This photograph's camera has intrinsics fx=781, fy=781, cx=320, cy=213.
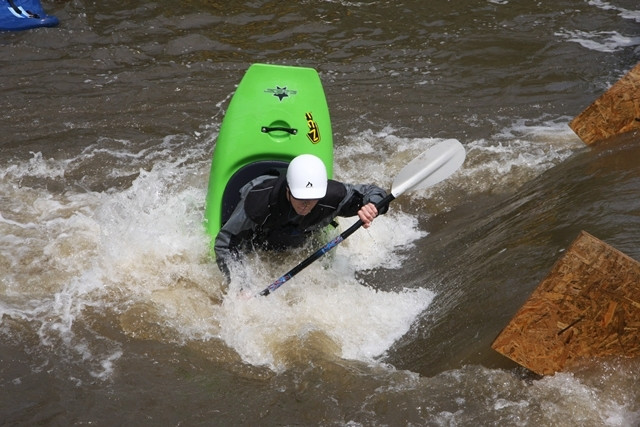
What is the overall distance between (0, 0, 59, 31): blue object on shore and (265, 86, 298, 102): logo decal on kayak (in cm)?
389

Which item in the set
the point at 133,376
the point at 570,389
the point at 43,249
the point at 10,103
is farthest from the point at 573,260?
the point at 10,103

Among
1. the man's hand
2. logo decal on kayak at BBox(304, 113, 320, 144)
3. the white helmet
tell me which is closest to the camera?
the white helmet

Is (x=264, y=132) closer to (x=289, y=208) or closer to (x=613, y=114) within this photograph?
(x=289, y=208)

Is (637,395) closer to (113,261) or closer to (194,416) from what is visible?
(194,416)

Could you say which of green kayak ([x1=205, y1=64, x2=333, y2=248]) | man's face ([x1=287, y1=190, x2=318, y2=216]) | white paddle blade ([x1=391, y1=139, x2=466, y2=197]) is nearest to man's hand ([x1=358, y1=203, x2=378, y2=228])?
man's face ([x1=287, y1=190, x2=318, y2=216])

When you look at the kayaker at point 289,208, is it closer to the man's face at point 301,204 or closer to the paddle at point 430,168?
the man's face at point 301,204

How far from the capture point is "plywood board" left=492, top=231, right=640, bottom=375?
3381mm

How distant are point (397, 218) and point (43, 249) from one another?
2401 mm

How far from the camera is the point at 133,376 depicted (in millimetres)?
3846

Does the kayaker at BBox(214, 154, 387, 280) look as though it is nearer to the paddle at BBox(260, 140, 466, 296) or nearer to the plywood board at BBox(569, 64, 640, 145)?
the paddle at BBox(260, 140, 466, 296)

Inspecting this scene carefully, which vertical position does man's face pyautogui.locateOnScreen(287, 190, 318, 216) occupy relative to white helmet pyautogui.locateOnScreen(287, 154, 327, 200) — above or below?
below

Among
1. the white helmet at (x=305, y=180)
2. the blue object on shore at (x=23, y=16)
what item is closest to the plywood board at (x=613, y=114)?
the white helmet at (x=305, y=180)

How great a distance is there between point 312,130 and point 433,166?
2.71ft

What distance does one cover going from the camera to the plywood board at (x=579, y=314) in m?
3.38
